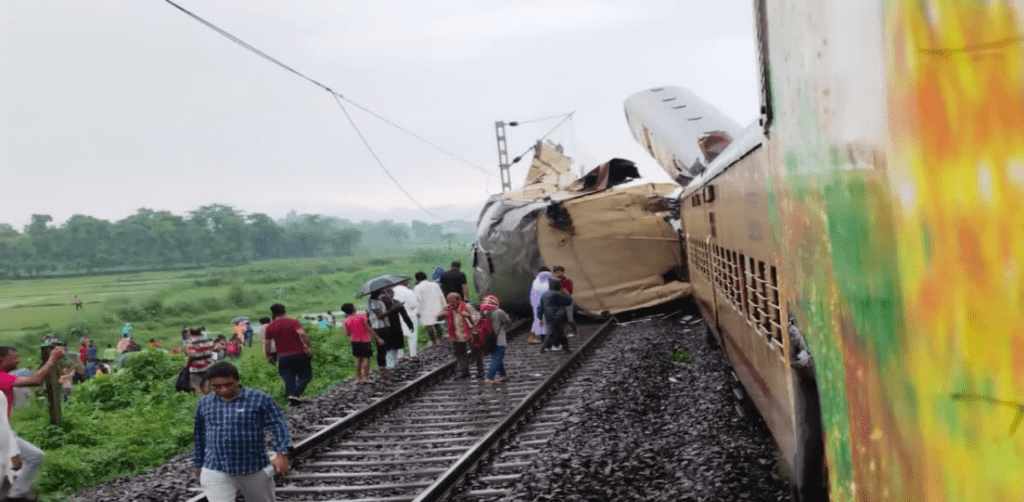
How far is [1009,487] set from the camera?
142 cm

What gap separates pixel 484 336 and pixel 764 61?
9529 mm

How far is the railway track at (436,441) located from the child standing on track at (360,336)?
112 cm

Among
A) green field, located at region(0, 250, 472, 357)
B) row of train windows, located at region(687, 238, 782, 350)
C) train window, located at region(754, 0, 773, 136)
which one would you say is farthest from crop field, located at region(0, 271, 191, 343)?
train window, located at region(754, 0, 773, 136)

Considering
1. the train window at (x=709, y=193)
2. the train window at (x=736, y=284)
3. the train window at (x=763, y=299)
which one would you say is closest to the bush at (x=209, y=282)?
the train window at (x=709, y=193)

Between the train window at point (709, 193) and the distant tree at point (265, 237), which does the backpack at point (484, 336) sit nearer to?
the train window at point (709, 193)

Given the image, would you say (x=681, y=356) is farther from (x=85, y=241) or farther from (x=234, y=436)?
(x=85, y=241)

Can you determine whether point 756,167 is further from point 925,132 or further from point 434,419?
point 434,419

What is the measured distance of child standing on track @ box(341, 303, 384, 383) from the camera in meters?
14.7

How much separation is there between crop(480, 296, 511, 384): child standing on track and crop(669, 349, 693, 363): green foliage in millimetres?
3180

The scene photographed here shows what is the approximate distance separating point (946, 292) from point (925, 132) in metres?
0.28

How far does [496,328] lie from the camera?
13.6 metres

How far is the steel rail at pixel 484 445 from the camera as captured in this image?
325 inches

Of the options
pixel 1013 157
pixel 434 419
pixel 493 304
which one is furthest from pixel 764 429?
pixel 1013 157

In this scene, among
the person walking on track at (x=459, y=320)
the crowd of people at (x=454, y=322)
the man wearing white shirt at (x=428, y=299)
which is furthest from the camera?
the man wearing white shirt at (x=428, y=299)
